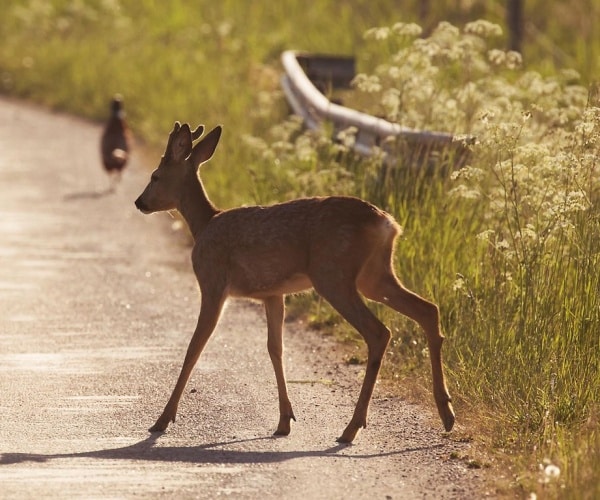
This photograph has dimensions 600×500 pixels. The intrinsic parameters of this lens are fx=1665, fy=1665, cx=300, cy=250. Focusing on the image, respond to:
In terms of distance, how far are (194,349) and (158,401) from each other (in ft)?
2.56

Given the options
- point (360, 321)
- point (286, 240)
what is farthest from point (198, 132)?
point (360, 321)

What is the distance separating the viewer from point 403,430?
8922 mm

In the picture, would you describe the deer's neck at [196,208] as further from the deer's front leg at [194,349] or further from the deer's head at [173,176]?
the deer's front leg at [194,349]

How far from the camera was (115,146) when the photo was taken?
20.3m

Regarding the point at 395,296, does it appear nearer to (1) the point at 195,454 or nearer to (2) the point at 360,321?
(2) the point at 360,321

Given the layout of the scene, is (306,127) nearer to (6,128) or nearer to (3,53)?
(6,128)

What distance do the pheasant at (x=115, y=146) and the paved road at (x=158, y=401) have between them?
140 inches

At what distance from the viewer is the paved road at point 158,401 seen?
773 centimetres

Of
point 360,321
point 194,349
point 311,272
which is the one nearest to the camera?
point 360,321

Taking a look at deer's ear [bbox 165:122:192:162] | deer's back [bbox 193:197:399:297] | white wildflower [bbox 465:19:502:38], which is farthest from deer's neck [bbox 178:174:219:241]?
Result: white wildflower [bbox 465:19:502:38]

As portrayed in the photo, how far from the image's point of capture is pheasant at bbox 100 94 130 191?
19969mm

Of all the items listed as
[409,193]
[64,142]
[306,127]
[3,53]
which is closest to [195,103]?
[64,142]

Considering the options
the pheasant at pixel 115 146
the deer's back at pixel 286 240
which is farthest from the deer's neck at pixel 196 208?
the pheasant at pixel 115 146

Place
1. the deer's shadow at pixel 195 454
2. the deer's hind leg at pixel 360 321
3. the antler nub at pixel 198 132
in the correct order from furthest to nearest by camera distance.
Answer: the antler nub at pixel 198 132 < the deer's hind leg at pixel 360 321 < the deer's shadow at pixel 195 454
